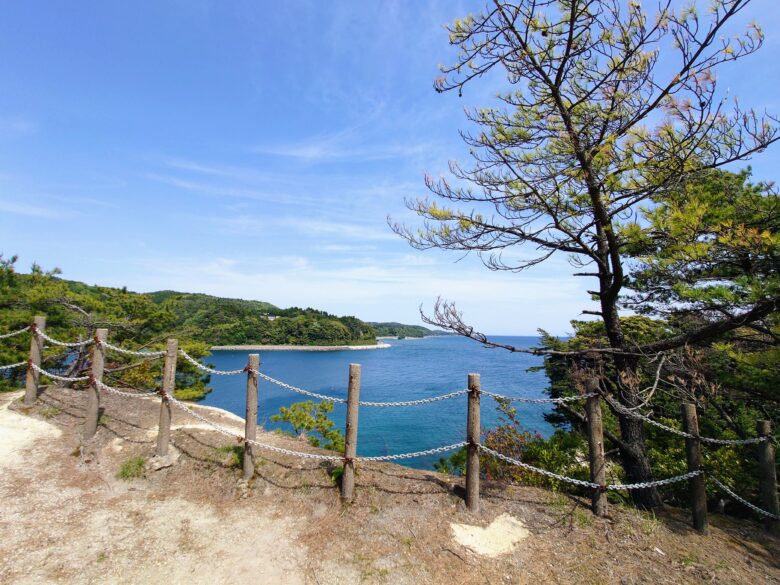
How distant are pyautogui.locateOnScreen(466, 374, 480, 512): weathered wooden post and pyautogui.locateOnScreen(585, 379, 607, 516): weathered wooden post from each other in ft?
4.65

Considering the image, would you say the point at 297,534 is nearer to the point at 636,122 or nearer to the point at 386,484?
the point at 386,484

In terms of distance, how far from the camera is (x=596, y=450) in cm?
466

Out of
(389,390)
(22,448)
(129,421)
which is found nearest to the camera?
(22,448)

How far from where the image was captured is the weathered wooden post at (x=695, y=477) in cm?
463

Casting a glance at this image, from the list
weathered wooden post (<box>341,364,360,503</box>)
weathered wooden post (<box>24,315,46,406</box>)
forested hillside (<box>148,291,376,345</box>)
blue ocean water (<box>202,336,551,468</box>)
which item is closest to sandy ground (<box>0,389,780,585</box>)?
weathered wooden post (<box>341,364,360,503</box>)

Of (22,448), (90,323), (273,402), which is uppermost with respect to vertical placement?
(90,323)

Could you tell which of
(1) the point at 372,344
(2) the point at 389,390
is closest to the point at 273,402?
(2) the point at 389,390

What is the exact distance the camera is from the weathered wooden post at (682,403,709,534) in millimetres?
4629

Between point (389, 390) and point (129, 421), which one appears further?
point (389, 390)

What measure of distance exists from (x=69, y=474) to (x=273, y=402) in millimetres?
30724

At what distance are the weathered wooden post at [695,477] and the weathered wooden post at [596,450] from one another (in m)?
1.12

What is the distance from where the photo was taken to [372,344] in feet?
365

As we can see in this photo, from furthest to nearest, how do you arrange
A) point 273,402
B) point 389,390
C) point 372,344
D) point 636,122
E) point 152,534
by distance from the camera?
point 372,344
point 389,390
point 273,402
point 636,122
point 152,534

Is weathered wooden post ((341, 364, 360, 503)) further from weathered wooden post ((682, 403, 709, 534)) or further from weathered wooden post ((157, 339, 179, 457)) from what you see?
weathered wooden post ((682, 403, 709, 534))
